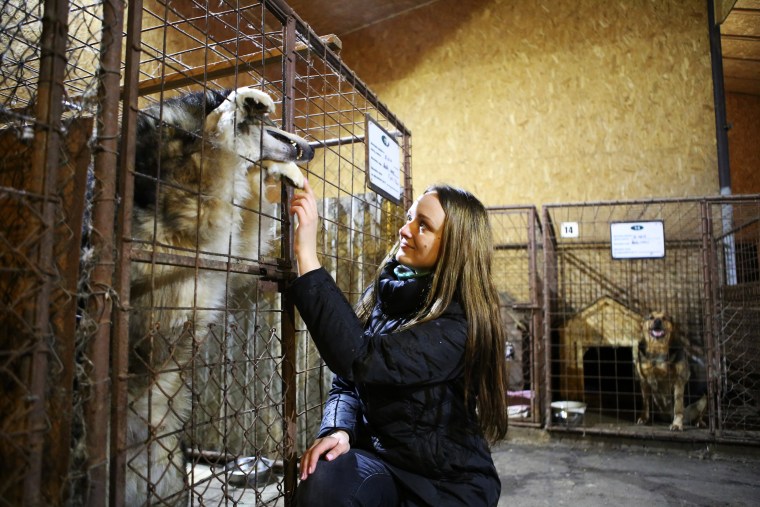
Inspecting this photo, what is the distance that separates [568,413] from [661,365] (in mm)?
1117

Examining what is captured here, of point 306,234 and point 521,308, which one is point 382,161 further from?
point 521,308

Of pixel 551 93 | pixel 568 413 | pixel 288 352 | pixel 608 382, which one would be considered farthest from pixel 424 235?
pixel 551 93

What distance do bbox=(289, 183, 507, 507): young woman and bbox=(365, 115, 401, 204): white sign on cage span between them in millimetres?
783

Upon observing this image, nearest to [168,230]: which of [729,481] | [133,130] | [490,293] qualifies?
[133,130]

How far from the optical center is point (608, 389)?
5.96 metres

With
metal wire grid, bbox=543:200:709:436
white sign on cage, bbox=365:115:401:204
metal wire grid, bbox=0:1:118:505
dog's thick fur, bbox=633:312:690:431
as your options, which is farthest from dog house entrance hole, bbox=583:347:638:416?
metal wire grid, bbox=0:1:118:505

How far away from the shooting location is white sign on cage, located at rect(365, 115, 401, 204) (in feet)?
7.81

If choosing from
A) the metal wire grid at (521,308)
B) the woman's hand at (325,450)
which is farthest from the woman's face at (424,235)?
the metal wire grid at (521,308)

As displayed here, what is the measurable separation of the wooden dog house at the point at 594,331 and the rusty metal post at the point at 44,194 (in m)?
5.03

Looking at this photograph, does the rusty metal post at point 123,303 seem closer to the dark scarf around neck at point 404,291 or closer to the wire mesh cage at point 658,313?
the dark scarf around neck at point 404,291

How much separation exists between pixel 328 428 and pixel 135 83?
1144 millimetres

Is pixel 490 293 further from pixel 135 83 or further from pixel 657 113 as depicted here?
pixel 657 113

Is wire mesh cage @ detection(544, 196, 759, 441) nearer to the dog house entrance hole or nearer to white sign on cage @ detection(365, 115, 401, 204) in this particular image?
the dog house entrance hole

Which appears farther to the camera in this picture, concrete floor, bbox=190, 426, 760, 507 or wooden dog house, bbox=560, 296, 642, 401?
wooden dog house, bbox=560, 296, 642, 401
